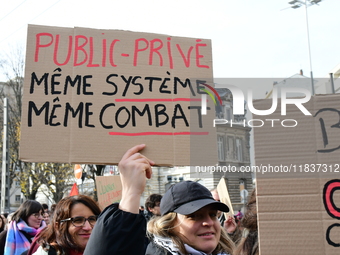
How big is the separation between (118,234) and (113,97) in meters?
0.90

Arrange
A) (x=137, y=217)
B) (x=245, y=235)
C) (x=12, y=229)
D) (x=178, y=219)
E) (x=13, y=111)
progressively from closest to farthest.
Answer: (x=137, y=217)
(x=178, y=219)
(x=245, y=235)
(x=12, y=229)
(x=13, y=111)

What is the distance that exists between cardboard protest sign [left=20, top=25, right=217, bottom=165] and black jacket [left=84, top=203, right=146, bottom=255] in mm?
517

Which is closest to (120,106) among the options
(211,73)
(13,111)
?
(211,73)

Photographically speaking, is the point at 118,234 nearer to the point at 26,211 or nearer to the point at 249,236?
the point at 249,236

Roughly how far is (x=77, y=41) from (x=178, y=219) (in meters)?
1.15

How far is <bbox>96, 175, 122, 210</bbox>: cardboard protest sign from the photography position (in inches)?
265

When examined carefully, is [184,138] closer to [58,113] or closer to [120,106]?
[120,106]

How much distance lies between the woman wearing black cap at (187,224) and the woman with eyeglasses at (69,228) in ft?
2.02

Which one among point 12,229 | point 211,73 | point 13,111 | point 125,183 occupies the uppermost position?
point 13,111

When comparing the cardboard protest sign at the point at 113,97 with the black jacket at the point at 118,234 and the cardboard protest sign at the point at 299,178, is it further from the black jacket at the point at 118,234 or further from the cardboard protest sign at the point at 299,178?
the black jacket at the point at 118,234

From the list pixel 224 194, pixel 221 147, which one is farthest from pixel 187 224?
pixel 221 147

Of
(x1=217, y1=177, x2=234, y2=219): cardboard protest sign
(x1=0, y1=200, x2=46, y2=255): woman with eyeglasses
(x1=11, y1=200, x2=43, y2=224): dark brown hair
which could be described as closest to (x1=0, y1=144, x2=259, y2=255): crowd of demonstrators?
(x1=0, y1=200, x2=46, y2=255): woman with eyeglasses

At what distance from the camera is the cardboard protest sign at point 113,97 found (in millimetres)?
2273

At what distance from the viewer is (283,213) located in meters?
1.97
